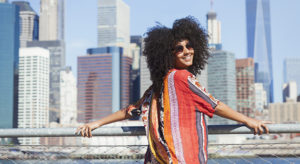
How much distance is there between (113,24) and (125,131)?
186870 millimetres

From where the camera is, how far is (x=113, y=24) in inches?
7377

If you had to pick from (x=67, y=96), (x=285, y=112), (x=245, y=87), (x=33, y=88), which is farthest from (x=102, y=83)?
(x=285, y=112)

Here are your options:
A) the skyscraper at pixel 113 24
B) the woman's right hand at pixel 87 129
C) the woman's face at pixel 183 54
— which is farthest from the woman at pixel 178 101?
the skyscraper at pixel 113 24

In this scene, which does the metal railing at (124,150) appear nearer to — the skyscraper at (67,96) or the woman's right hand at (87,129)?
the woman's right hand at (87,129)

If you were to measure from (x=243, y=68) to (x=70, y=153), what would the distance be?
6104 inches

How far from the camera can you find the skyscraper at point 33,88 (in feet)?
439

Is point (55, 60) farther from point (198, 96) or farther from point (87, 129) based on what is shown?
point (198, 96)

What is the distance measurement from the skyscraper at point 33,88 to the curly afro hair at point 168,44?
13456cm

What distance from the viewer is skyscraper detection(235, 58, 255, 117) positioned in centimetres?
14800

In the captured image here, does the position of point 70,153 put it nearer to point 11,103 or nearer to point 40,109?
point 11,103

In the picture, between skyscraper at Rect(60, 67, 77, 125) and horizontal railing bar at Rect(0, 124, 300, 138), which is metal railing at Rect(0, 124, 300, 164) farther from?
skyscraper at Rect(60, 67, 77, 125)

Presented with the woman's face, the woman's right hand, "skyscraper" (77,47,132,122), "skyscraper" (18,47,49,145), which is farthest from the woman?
"skyscraper" (18,47,49,145)

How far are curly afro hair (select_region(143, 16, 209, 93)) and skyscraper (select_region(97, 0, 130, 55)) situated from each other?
181331mm

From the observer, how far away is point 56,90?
18088cm
